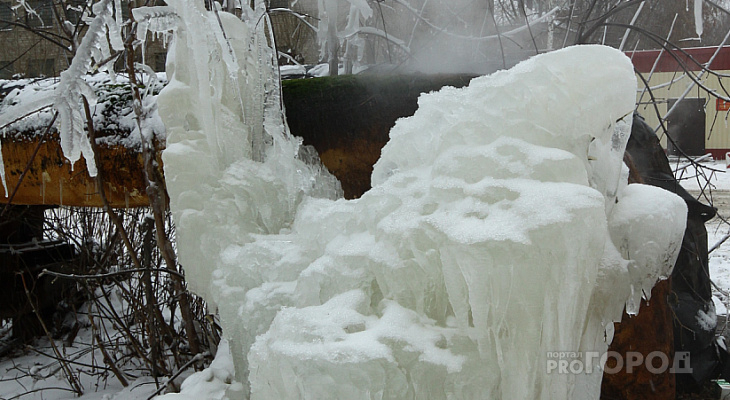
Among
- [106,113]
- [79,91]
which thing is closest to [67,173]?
[106,113]

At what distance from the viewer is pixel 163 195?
10.6 ft

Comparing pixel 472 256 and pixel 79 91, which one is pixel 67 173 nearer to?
pixel 79 91

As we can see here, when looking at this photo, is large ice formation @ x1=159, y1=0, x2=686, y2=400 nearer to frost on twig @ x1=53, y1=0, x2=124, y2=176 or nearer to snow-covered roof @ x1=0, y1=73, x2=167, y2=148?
frost on twig @ x1=53, y1=0, x2=124, y2=176

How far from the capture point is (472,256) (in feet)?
4.51

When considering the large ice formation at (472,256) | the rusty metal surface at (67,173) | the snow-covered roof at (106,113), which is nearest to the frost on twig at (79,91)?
the large ice formation at (472,256)

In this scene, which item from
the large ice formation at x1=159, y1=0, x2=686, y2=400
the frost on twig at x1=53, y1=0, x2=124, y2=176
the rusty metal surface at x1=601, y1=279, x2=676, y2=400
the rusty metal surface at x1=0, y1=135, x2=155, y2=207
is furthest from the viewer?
the rusty metal surface at x1=0, y1=135, x2=155, y2=207

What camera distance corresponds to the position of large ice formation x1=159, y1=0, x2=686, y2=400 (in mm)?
1383

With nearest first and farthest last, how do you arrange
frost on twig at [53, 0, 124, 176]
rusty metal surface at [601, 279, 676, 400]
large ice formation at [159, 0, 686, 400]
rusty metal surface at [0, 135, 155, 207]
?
1. large ice formation at [159, 0, 686, 400]
2. frost on twig at [53, 0, 124, 176]
3. rusty metal surface at [601, 279, 676, 400]
4. rusty metal surface at [0, 135, 155, 207]

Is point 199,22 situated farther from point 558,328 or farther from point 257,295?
point 558,328

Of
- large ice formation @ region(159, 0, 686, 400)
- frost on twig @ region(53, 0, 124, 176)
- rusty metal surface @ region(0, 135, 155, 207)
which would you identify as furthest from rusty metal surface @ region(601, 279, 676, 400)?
rusty metal surface @ region(0, 135, 155, 207)

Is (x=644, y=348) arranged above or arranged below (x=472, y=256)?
below

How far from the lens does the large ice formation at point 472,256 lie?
1383 millimetres

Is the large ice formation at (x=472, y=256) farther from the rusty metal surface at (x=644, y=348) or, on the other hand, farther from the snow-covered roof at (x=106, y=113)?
the rusty metal surface at (x=644, y=348)

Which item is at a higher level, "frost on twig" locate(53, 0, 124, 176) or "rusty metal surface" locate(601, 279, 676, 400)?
"frost on twig" locate(53, 0, 124, 176)
